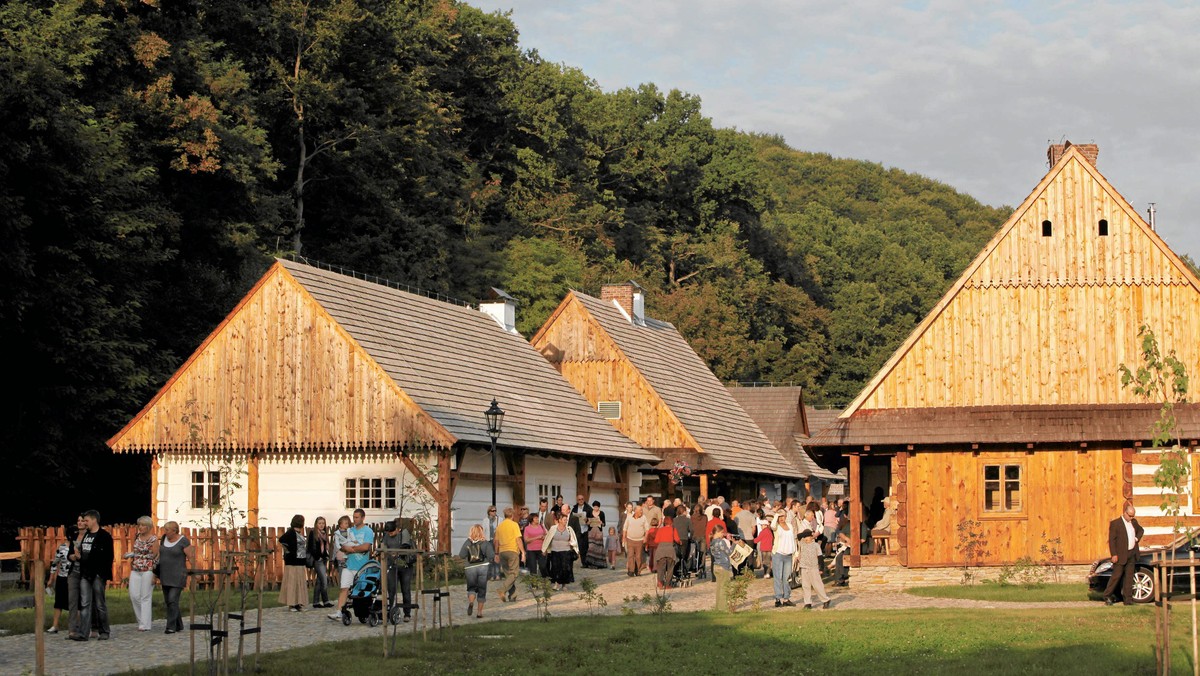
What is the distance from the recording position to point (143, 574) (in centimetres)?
2202

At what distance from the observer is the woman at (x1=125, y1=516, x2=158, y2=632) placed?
22.1m

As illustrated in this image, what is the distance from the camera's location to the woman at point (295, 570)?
25188 millimetres

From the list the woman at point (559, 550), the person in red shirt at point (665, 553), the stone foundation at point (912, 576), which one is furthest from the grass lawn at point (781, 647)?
the stone foundation at point (912, 576)

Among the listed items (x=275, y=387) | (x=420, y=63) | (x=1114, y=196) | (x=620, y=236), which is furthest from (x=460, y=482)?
(x=620, y=236)

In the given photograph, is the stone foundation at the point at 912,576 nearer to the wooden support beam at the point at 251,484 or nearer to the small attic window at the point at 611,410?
the wooden support beam at the point at 251,484

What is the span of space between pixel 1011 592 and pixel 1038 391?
7431 millimetres

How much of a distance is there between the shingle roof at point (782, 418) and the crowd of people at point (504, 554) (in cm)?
2628

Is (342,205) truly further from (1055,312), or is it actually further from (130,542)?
(1055,312)

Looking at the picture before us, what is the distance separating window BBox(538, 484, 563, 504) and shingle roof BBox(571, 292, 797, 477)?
Answer: 310 inches

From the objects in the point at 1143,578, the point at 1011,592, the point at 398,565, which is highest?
the point at 398,565

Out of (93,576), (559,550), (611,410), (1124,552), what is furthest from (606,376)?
(93,576)

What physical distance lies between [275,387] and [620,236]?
5340cm

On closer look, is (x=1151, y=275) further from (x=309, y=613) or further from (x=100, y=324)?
(x=100, y=324)

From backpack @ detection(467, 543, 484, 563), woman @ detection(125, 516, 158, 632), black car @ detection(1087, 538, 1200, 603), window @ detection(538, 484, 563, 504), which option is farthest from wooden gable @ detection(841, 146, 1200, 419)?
woman @ detection(125, 516, 158, 632)
